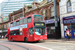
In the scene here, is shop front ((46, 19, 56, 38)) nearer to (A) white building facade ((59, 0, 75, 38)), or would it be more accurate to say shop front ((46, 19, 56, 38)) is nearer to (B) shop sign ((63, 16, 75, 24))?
(A) white building facade ((59, 0, 75, 38))

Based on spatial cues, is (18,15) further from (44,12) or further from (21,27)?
(21,27)

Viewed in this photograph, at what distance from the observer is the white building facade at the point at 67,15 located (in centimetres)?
2045

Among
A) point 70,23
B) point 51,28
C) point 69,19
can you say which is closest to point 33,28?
point 69,19

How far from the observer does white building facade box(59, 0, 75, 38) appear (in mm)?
20453

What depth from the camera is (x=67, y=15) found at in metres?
21.3

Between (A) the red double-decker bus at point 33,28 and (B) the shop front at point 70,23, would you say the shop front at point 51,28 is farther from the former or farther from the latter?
(A) the red double-decker bus at point 33,28

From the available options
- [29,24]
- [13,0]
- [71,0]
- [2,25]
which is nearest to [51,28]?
[71,0]

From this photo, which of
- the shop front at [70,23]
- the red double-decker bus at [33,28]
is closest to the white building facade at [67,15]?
the shop front at [70,23]

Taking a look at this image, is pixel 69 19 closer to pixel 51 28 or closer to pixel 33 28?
pixel 51 28

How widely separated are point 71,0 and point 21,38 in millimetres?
10666

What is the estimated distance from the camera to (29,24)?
57.5 ft

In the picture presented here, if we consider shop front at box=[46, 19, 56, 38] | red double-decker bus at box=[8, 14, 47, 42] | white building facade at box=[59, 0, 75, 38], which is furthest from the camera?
shop front at box=[46, 19, 56, 38]

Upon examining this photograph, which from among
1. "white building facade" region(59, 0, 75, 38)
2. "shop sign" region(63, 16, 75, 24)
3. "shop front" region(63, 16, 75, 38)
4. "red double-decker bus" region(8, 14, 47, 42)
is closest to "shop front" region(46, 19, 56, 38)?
"white building facade" region(59, 0, 75, 38)

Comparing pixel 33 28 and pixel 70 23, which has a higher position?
pixel 70 23
